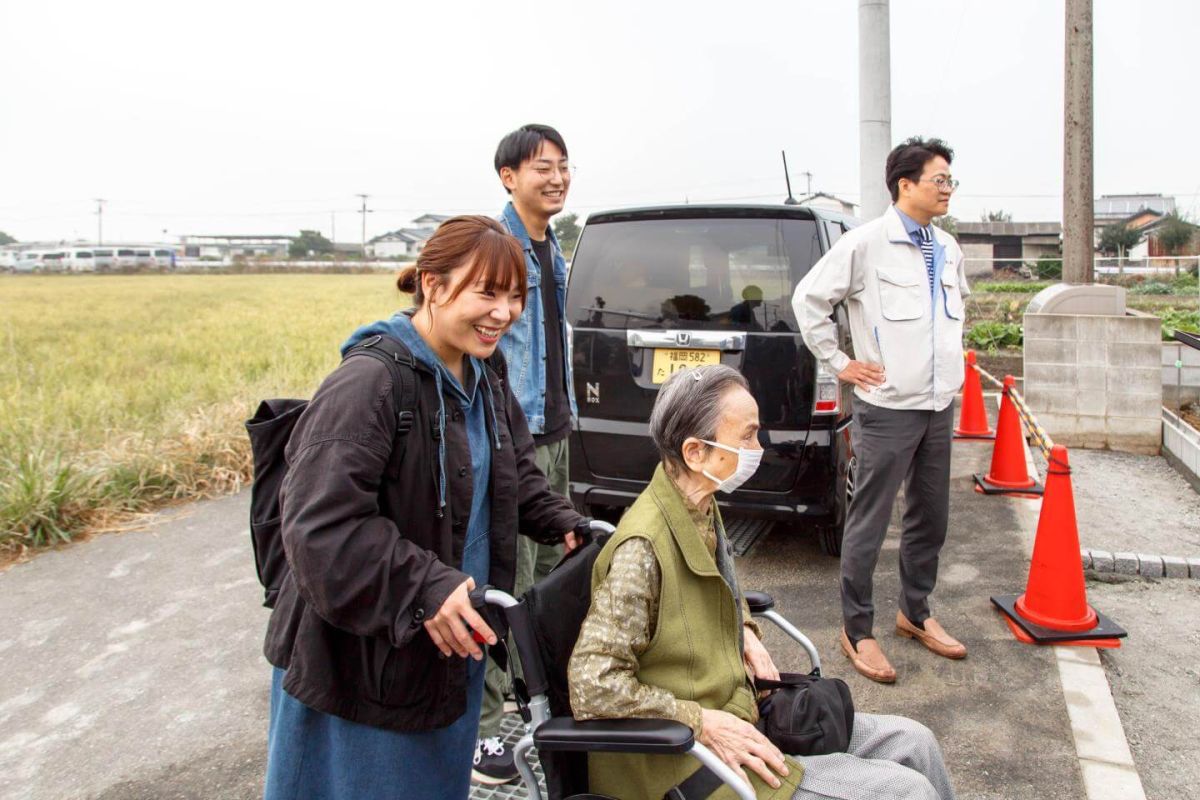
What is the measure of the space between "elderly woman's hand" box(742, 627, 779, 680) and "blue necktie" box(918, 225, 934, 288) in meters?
1.84

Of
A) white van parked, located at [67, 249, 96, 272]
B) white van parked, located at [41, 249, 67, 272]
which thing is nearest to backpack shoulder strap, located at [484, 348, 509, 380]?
white van parked, located at [41, 249, 67, 272]

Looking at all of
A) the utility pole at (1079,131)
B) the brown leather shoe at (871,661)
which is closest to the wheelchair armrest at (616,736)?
the brown leather shoe at (871,661)

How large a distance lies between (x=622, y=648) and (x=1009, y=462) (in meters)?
4.97

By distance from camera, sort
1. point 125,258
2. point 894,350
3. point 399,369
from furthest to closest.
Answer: point 125,258 → point 894,350 → point 399,369

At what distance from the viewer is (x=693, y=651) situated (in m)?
1.82

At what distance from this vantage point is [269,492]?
1.70 meters

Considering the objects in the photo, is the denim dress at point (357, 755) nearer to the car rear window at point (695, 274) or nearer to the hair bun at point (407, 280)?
the hair bun at point (407, 280)

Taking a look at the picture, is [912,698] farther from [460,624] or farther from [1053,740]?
[460,624]

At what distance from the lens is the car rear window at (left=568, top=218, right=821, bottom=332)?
4.19m

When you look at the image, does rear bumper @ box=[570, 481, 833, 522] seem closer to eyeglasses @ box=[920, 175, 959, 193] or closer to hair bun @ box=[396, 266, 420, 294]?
eyeglasses @ box=[920, 175, 959, 193]

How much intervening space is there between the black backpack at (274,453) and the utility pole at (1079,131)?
30.5 ft

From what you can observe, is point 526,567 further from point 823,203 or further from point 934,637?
point 823,203

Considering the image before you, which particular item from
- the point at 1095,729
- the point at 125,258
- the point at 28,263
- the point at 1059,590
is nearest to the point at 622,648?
Answer: the point at 1095,729

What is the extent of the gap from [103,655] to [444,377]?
9.94 ft
